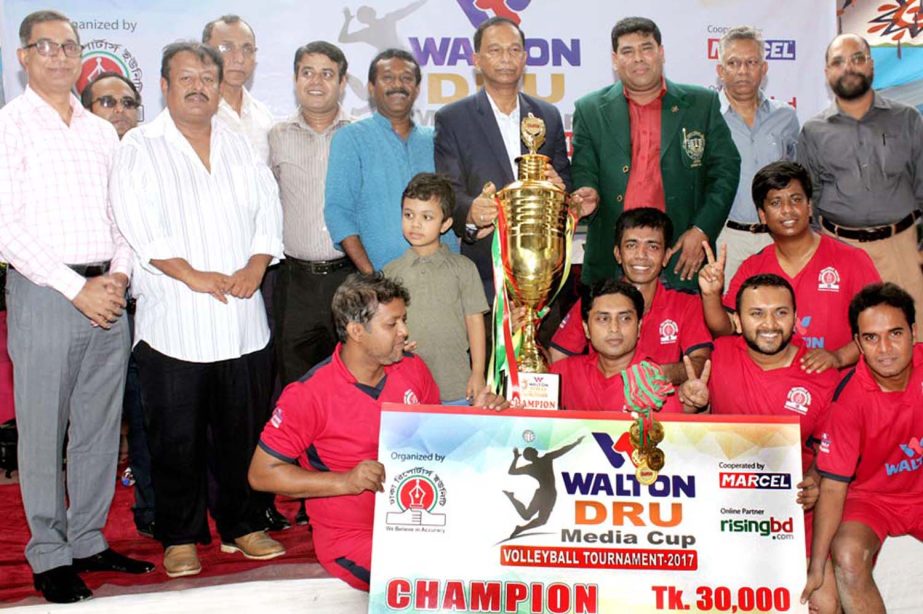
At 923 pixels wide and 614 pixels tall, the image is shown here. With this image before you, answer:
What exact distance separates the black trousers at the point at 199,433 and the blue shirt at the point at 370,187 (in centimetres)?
62

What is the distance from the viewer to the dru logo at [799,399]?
332cm

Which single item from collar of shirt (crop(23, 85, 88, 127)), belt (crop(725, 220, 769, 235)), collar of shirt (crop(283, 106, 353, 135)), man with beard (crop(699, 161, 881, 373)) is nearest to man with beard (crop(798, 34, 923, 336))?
belt (crop(725, 220, 769, 235))

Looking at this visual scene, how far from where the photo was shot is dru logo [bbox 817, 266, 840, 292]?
3693 mm

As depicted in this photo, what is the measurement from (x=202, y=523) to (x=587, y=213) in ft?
6.14

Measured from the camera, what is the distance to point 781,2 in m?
5.87

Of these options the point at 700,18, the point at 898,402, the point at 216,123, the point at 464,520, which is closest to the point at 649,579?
the point at 464,520

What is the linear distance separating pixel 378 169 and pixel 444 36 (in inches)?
73.0

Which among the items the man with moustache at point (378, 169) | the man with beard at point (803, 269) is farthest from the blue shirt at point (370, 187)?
the man with beard at point (803, 269)

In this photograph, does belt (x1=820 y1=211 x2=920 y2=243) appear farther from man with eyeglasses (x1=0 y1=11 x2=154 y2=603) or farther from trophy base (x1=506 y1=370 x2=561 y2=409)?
man with eyeglasses (x1=0 y1=11 x2=154 y2=603)

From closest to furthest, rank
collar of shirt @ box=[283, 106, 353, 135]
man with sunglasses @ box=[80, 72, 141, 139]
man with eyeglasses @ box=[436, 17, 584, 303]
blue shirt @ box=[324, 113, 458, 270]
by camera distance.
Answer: man with eyeglasses @ box=[436, 17, 584, 303]
blue shirt @ box=[324, 113, 458, 270]
collar of shirt @ box=[283, 106, 353, 135]
man with sunglasses @ box=[80, 72, 141, 139]

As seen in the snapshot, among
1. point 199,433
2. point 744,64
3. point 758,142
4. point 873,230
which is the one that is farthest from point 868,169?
point 199,433

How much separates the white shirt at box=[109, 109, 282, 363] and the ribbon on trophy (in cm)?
159

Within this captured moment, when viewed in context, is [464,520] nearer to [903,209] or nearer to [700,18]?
[903,209]

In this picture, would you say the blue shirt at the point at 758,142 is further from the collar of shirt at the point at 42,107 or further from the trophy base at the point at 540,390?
the collar of shirt at the point at 42,107
